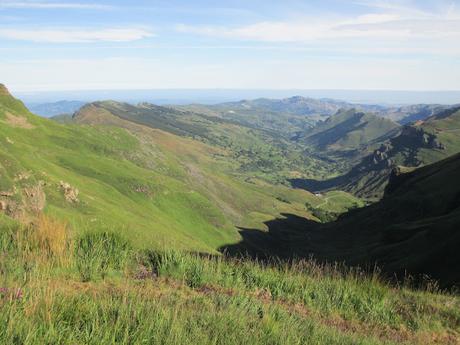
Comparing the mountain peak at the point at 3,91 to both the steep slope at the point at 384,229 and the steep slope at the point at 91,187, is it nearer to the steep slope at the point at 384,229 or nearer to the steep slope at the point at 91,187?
the steep slope at the point at 91,187

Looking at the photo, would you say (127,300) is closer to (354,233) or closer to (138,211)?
(138,211)

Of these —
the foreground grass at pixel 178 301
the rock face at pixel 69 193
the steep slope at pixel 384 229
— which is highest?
the foreground grass at pixel 178 301

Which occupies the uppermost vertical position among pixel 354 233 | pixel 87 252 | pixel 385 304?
pixel 87 252

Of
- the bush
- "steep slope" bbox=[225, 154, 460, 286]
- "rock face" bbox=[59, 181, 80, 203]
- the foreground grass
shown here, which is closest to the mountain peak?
"rock face" bbox=[59, 181, 80, 203]

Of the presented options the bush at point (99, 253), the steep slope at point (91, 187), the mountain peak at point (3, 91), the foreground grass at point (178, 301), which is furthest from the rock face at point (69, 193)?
the mountain peak at point (3, 91)

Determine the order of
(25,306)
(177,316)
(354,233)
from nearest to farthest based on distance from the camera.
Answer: (25,306) < (177,316) < (354,233)

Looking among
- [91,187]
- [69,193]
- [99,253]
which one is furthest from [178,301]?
[91,187]

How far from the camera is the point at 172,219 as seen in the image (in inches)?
4993

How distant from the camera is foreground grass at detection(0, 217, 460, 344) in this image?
745cm

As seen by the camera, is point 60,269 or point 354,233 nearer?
point 60,269

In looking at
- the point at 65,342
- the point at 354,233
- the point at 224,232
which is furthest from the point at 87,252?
the point at 354,233

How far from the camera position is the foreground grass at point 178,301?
24.4 feet

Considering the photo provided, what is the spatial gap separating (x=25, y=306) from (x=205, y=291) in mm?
5435

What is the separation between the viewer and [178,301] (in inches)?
384
